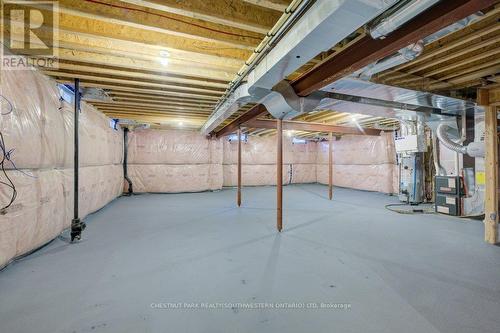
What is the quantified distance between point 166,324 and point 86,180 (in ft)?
11.8

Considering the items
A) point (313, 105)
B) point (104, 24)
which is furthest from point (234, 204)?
point (104, 24)

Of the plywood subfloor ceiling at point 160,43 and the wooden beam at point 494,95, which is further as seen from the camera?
the wooden beam at point 494,95

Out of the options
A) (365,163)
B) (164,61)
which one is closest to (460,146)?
(365,163)

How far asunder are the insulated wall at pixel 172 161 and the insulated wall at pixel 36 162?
329 centimetres

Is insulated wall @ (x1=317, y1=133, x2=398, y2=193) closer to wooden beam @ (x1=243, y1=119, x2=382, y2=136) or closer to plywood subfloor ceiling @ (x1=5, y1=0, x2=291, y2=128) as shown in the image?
wooden beam @ (x1=243, y1=119, x2=382, y2=136)

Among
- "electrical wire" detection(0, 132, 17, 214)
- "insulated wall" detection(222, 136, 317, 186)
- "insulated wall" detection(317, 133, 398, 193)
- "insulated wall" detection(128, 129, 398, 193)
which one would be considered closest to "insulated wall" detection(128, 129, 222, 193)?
"insulated wall" detection(128, 129, 398, 193)

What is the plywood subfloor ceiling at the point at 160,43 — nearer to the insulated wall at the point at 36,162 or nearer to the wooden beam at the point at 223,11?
the wooden beam at the point at 223,11

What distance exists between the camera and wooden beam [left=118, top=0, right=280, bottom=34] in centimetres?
161

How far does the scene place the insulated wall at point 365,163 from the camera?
7.37 meters

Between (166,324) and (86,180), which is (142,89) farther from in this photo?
(166,324)

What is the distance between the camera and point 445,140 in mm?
4273

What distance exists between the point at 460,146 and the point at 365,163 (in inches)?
160

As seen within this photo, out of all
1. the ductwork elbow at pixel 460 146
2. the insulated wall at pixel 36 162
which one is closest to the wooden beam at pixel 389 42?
the insulated wall at pixel 36 162

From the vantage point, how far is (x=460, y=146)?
13.5 ft
